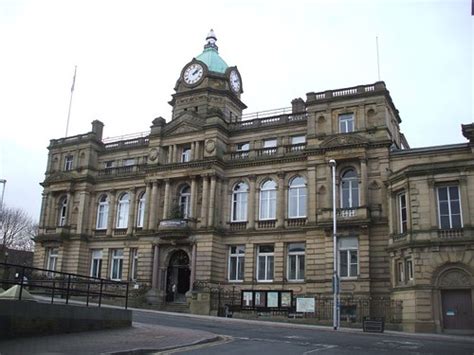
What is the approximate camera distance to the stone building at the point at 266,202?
3225 cm

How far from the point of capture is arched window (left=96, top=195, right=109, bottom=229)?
5388 cm

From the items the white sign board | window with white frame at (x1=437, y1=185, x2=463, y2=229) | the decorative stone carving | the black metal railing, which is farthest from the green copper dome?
the decorative stone carving

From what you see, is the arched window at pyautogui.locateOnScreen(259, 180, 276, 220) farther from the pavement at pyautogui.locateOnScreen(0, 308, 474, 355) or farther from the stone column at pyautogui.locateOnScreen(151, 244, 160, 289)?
the pavement at pyautogui.locateOnScreen(0, 308, 474, 355)

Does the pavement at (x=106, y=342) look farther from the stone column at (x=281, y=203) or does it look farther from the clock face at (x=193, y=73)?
the clock face at (x=193, y=73)

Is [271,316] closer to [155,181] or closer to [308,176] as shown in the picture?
[308,176]

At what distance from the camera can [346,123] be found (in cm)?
4203

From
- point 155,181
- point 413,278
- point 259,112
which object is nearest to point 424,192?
point 413,278

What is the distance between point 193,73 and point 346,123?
18.5m

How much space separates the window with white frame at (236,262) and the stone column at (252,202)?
7.21 ft

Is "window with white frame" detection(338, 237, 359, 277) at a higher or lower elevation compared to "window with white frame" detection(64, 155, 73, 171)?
lower

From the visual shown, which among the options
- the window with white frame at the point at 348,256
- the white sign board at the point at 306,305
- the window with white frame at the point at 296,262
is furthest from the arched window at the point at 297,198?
the white sign board at the point at 306,305

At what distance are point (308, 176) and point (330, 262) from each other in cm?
735

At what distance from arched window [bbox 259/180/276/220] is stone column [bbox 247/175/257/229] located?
26.3 inches

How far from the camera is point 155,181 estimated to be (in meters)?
48.8
